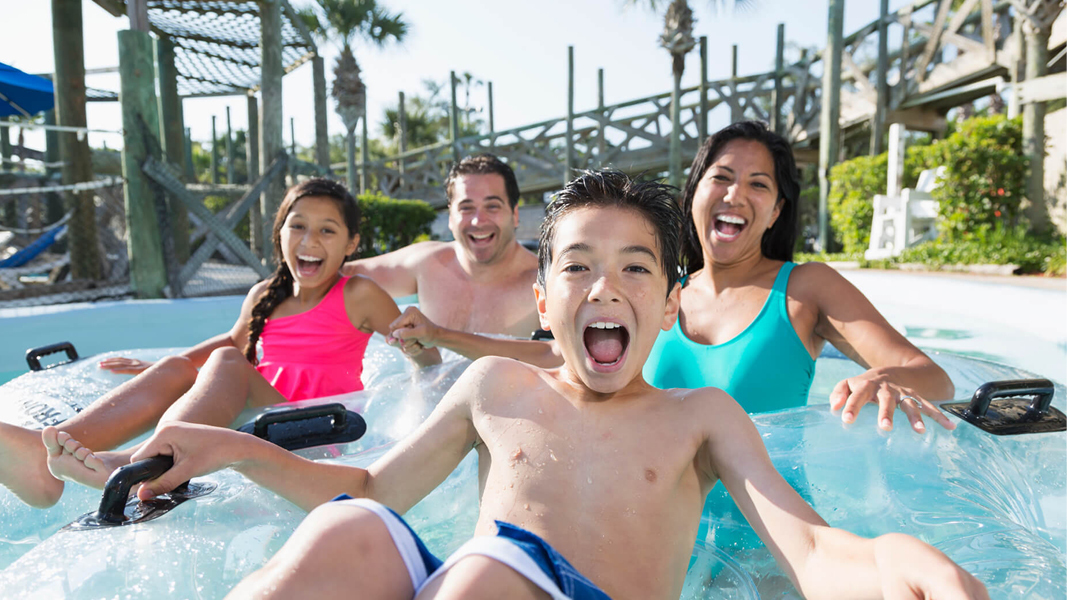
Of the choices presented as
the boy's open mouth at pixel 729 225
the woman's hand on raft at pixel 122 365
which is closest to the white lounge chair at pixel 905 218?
the boy's open mouth at pixel 729 225

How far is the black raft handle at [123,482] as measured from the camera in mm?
1504

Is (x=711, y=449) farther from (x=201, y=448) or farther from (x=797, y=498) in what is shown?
(x=201, y=448)

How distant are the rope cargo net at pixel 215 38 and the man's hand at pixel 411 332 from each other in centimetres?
629

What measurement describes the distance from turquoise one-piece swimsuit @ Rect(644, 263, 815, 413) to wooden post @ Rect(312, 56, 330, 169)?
778 cm

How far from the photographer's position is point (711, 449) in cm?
155

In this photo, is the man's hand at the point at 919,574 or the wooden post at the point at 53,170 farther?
the wooden post at the point at 53,170

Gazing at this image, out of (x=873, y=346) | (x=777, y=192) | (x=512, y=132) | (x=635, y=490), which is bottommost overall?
(x=635, y=490)

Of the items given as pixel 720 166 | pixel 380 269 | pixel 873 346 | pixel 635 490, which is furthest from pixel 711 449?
pixel 380 269

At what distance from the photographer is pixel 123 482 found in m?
1.52

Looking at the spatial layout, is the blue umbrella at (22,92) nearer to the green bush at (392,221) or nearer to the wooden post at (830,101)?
the green bush at (392,221)

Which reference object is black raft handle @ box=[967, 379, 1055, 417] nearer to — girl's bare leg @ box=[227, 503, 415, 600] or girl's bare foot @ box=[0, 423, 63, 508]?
girl's bare leg @ box=[227, 503, 415, 600]

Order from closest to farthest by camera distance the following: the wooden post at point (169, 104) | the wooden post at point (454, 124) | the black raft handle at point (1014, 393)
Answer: the black raft handle at point (1014, 393)
the wooden post at point (169, 104)
the wooden post at point (454, 124)

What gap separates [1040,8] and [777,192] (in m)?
9.13

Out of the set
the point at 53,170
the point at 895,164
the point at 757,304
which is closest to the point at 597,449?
the point at 757,304
